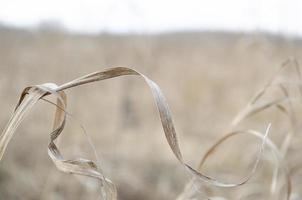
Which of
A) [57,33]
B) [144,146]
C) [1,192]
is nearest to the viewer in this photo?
[1,192]

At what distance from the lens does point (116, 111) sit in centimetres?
470

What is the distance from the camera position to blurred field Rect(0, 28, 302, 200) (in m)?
1.97

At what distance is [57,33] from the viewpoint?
288cm

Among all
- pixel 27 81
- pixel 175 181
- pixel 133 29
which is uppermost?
pixel 133 29

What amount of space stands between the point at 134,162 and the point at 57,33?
89 cm

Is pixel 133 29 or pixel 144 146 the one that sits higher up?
pixel 133 29

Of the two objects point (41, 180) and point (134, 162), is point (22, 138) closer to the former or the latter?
point (134, 162)

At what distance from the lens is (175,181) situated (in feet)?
8.68

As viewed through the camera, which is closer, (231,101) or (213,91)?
(231,101)

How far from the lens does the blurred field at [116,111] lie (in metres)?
1.97

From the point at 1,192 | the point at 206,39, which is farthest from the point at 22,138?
the point at 206,39

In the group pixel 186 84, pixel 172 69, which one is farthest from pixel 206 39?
pixel 186 84

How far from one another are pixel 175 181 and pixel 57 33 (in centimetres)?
106

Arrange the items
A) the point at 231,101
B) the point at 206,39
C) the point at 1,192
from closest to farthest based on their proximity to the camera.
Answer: the point at 1,192 < the point at 231,101 < the point at 206,39
